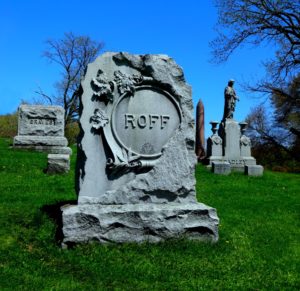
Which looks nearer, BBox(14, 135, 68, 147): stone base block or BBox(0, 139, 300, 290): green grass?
BBox(0, 139, 300, 290): green grass

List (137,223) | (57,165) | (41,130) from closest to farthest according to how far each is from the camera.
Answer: (137,223), (57,165), (41,130)

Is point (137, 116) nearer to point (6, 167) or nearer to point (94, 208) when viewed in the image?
point (94, 208)

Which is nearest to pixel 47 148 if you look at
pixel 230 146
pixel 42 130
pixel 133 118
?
pixel 42 130

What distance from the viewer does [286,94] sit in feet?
86.7

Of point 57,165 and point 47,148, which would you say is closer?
point 57,165

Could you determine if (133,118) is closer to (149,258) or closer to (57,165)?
(149,258)

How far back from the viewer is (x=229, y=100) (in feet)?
57.9

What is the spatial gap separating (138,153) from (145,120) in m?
0.47

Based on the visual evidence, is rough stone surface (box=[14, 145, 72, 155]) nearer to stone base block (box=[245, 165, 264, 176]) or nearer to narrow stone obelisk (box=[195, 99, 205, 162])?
stone base block (box=[245, 165, 264, 176])

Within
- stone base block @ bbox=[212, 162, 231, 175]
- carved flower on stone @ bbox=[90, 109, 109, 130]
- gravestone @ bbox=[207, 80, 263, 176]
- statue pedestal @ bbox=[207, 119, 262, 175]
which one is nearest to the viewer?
carved flower on stone @ bbox=[90, 109, 109, 130]

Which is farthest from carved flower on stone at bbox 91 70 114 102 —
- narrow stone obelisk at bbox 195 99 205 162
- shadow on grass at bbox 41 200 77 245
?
narrow stone obelisk at bbox 195 99 205 162

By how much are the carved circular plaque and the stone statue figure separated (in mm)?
12066

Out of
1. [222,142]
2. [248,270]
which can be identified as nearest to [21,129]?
[222,142]

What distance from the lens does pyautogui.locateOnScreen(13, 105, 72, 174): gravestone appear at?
49.5 ft
